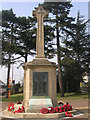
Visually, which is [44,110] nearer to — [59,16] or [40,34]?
[40,34]

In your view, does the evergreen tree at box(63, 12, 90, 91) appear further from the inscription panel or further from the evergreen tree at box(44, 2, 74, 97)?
the inscription panel

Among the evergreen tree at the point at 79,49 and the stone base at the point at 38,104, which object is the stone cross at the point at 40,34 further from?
the evergreen tree at the point at 79,49

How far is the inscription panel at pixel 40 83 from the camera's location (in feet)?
30.6

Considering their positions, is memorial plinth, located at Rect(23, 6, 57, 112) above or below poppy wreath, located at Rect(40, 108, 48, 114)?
above

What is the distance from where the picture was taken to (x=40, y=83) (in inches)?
370

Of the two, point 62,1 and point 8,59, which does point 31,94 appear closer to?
point 8,59

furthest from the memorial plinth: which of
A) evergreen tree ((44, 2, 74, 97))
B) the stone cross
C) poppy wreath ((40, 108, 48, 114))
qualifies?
evergreen tree ((44, 2, 74, 97))

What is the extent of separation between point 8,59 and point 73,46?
10982mm

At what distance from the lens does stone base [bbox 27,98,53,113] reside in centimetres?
844

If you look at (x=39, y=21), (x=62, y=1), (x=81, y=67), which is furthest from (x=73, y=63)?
(x=39, y=21)

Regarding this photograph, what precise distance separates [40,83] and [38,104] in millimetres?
1289

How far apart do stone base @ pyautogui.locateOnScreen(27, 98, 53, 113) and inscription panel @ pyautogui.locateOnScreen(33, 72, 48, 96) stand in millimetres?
402

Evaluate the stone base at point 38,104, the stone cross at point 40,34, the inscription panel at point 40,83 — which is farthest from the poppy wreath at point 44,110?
the stone cross at point 40,34

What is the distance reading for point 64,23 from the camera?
76.6 ft
